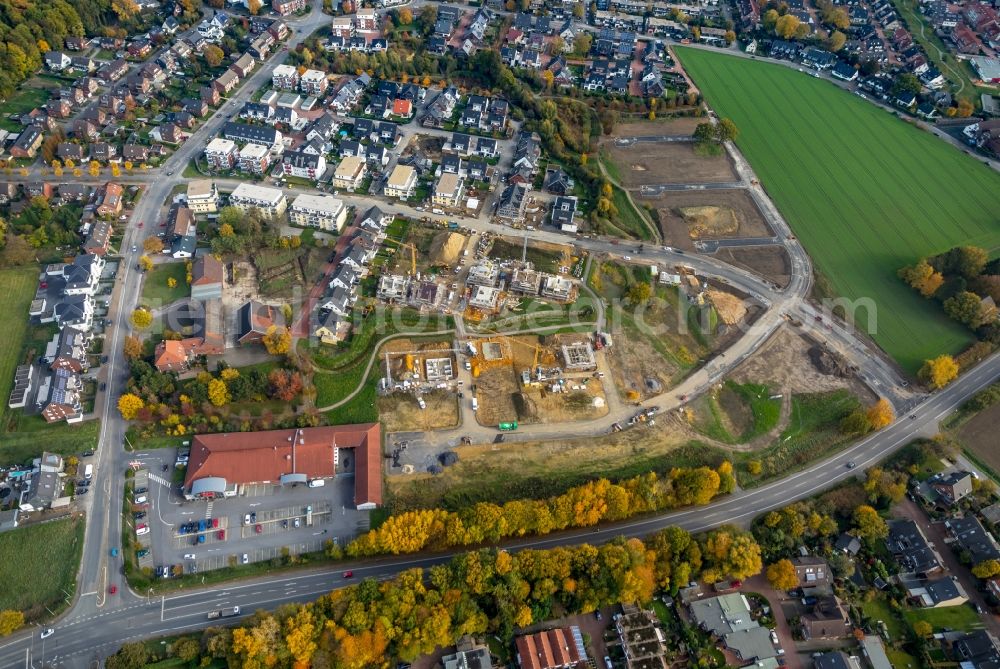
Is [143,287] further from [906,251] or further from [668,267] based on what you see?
[906,251]

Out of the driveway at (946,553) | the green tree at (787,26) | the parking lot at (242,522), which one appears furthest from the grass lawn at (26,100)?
the green tree at (787,26)

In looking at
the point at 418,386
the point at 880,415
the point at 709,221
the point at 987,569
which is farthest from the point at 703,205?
the point at 987,569

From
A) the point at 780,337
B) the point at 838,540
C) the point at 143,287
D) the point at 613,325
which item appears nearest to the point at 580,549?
the point at 838,540

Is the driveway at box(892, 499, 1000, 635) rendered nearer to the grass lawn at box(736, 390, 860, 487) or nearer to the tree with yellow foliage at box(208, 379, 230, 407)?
the grass lawn at box(736, 390, 860, 487)

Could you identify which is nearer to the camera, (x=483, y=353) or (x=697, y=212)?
(x=483, y=353)

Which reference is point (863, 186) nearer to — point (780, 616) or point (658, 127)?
point (658, 127)

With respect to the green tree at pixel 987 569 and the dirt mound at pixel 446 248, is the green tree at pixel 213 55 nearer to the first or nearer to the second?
the dirt mound at pixel 446 248

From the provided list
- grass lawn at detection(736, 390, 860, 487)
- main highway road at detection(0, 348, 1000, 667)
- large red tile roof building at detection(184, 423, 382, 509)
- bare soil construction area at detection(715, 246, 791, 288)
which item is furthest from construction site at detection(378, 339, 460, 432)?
bare soil construction area at detection(715, 246, 791, 288)
